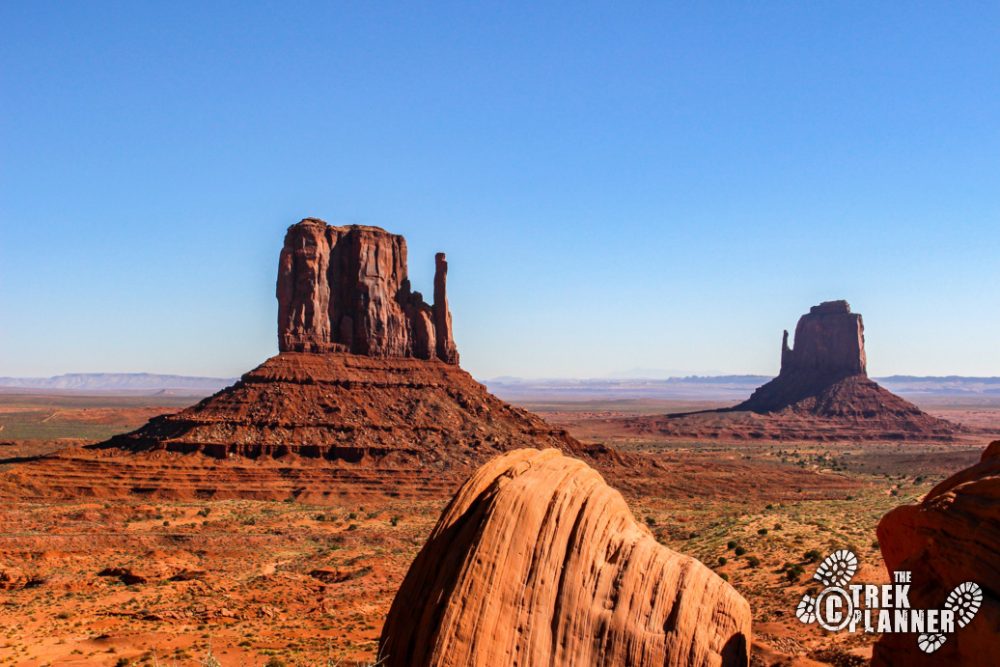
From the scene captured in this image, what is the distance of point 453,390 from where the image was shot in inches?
3253

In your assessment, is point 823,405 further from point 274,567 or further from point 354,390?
point 274,567

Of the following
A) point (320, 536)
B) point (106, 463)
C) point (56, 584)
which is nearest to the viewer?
point (56, 584)

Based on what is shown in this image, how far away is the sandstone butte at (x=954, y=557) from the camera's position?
10797 millimetres

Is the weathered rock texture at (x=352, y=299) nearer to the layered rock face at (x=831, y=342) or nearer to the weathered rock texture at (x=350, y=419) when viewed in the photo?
the weathered rock texture at (x=350, y=419)

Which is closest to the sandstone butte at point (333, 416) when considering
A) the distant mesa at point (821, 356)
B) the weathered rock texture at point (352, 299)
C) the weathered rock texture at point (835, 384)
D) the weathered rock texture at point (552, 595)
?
the weathered rock texture at point (352, 299)

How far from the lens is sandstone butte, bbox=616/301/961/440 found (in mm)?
137750

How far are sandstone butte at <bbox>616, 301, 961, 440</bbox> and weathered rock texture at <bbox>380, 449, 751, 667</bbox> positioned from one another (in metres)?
129

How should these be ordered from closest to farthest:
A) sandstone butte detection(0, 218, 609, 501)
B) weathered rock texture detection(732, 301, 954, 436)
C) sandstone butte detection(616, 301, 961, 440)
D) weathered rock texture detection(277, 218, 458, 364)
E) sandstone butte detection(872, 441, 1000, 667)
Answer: sandstone butte detection(872, 441, 1000, 667), sandstone butte detection(0, 218, 609, 501), weathered rock texture detection(277, 218, 458, 364), sandstone butte detection(616, 301, 961, 440), weathered rock texture detection(732, 301, 954, 436)

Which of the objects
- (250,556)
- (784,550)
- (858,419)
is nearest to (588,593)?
(784,550)

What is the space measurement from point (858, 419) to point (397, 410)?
96160 mm

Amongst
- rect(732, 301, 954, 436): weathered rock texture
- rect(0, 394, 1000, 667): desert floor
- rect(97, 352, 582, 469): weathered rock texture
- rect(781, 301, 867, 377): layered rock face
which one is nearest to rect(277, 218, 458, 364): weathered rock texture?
rect(97, 352, 582, 469): weathered rock texture

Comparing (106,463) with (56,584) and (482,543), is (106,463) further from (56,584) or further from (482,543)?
(482,543)

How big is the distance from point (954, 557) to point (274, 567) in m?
33.7

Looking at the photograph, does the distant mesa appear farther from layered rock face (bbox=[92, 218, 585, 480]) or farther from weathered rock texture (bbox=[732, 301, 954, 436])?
layered rock face (bbox=[92, 218, 585, 480])
